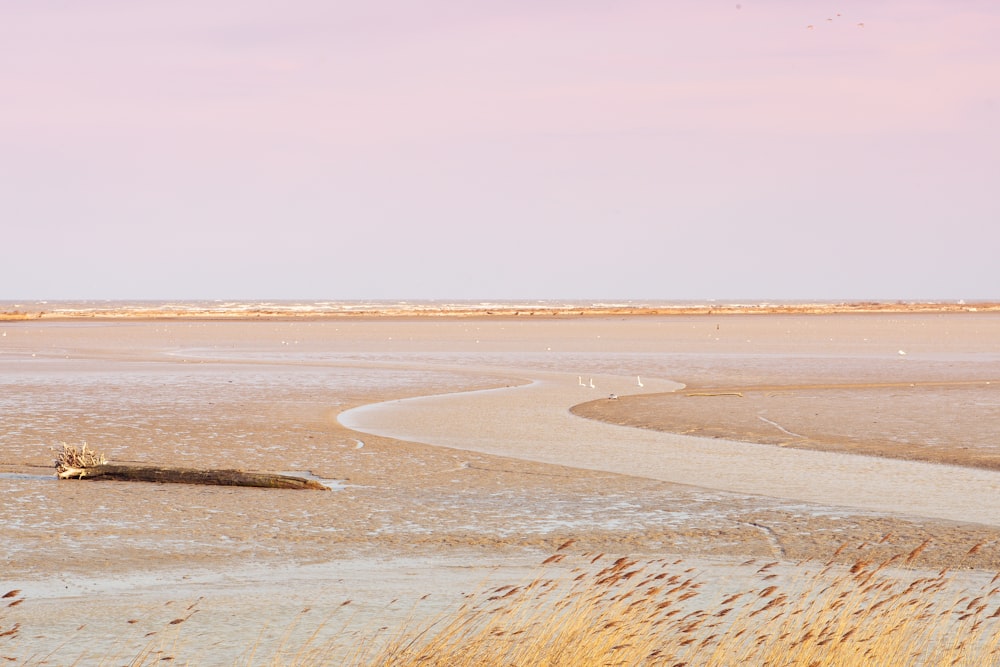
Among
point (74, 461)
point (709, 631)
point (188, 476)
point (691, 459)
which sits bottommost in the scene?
point (691, 459)

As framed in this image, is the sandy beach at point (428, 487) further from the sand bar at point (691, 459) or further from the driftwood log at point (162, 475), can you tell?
the driftwood log at point (162, 475)

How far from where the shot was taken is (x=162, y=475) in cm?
1825

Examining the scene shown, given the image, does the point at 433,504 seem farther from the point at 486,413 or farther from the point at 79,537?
the point at 486,413

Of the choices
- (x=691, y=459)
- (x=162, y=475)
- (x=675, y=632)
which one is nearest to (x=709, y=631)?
(x=675, y=632)

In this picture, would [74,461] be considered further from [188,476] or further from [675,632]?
[675,632]

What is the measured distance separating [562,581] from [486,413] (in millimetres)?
18584

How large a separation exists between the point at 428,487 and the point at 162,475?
13.5 feet

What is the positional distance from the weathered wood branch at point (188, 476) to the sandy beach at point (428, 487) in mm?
420

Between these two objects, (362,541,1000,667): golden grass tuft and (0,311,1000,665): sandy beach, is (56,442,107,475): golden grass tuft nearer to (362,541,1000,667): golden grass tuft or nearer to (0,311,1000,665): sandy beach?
(0,311,1000,665): sandy beach

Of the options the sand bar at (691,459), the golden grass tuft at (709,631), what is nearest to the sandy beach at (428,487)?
the sand bar at (691,459)

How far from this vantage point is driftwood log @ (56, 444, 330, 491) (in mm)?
17875

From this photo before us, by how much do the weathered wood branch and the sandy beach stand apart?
42 centimetres

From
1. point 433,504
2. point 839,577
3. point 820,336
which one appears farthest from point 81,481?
point 820,336

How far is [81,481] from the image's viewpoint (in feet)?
60.3
